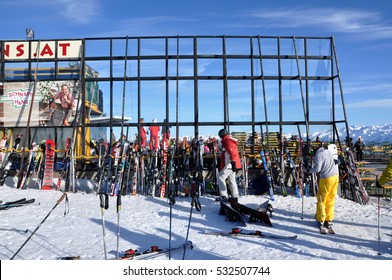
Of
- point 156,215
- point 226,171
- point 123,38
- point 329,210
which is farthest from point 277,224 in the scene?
point 123,38

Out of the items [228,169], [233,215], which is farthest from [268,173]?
[233,215]

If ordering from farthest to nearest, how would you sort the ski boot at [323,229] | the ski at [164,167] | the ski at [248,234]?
the ski at [164,167]
the ski boot at [323,229]
the ski at [248,234]

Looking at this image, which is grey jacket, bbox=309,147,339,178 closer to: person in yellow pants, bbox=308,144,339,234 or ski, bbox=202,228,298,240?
person in yellow pants, bbox=308,144,339,234

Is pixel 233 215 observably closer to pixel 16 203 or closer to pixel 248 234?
pixel 248 234

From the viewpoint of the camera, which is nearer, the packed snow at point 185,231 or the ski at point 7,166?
the packed snow at point 185,231

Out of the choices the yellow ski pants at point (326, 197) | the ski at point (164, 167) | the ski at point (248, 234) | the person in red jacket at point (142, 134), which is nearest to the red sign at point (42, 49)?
the person in red jacket at point (142, 134)

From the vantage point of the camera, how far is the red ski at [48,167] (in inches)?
445

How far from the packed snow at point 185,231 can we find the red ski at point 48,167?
1.42 metres

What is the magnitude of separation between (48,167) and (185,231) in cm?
664

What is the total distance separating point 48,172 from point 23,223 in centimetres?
431

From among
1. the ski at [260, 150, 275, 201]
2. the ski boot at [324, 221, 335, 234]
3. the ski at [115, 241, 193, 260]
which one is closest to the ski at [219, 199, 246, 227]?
the ski boot at [324, 221, 335, 234]

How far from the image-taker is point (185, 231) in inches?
265

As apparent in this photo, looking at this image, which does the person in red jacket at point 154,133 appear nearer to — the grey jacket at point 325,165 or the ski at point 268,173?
the ski at point 268,173
